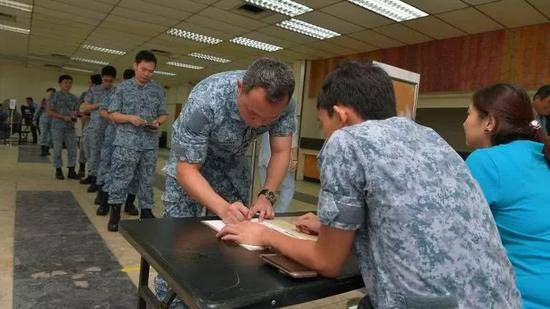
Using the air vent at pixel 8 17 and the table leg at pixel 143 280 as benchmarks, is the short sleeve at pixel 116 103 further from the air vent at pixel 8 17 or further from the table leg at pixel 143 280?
the air vent at pixel 8 17

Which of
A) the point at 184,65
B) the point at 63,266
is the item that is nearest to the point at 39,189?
the point at 63,266

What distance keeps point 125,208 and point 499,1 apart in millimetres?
4333

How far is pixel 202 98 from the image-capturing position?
4.61 ft

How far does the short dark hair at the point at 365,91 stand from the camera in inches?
33.0

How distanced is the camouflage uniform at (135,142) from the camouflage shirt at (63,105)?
2568 millimetres

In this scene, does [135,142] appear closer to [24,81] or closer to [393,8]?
[393,8]

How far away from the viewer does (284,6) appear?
5.02 metres

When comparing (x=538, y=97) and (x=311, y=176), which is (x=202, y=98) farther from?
(x=311, y=176)

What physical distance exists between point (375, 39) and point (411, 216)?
228 inches


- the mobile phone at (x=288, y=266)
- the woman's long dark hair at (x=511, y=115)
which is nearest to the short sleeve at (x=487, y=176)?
the woman's long dark hair at (x=511, y=115)

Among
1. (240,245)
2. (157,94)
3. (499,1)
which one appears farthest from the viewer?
(499,1)

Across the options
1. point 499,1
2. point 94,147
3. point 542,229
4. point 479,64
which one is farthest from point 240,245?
point 479,64

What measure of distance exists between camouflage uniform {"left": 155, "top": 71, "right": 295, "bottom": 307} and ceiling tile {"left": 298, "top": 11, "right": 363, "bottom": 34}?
392 cm

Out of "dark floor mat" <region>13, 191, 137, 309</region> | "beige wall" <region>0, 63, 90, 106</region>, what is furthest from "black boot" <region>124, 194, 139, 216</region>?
"beige wall" <region>0, 63, 90, 106</region>
